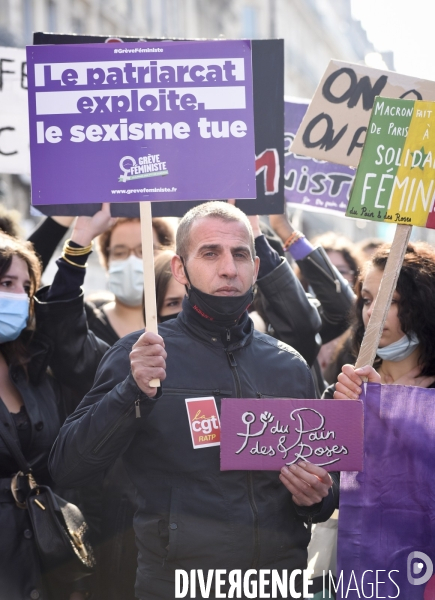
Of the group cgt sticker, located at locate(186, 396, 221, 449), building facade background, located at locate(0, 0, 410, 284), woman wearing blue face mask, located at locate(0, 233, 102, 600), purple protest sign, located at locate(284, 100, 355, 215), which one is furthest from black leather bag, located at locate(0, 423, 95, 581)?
building facade background, located at locate(0, 0, 410, 284)

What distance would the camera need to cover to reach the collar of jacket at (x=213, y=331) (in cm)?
321

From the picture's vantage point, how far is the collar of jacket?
10.5 feet

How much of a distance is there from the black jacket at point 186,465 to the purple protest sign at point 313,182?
234 centimetres

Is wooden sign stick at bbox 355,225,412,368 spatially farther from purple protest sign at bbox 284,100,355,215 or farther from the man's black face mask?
purple protest sign at bbox 284,100,355,215

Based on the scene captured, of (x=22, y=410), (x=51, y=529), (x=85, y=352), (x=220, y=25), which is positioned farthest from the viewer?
(x=220, y=25)

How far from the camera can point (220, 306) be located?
317cm

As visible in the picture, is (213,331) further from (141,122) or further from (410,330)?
(410,330)

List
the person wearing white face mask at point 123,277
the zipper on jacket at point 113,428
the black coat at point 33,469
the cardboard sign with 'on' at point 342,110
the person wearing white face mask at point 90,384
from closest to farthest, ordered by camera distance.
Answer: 1. the zipper on jacket at point 113,428
2. the black coat at point 33,469
3. the person wearing white face mask at point 90,384
4. the cardboard sign with 'on' at point 342,110
5. the person wearing white face mask at point 123,277

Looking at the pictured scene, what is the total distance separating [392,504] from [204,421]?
0.72 m

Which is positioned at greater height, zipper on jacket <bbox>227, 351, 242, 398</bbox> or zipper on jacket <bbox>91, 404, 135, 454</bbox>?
zipper on jacket <bbox>227, 351, 242, 398</bbox>

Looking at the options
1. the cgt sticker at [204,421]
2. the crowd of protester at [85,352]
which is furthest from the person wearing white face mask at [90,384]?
the cgt sticker at [204,421]

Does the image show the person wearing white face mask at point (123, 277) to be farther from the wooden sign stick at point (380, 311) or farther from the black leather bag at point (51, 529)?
the wooden sign stick at point (380, 311)

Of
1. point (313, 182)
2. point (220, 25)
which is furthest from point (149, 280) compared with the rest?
point (220, 25)

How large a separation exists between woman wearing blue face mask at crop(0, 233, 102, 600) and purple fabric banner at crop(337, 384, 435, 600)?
1201mm
